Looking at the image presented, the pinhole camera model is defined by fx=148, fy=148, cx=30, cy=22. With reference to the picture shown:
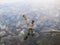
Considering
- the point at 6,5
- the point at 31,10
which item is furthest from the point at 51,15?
the point at 6,5

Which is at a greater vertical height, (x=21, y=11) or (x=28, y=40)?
(x=21, y=11)

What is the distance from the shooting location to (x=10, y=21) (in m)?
1.20

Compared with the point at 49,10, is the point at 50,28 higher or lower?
lower

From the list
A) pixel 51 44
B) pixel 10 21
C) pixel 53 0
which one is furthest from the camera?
pixel 53 0

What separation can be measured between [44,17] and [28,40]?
0.81ft

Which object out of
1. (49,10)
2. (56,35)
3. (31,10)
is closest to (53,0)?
(49,10)

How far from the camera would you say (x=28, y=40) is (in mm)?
1106

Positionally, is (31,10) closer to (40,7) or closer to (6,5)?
(40,7)

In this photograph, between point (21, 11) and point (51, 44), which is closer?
point (51, 44)

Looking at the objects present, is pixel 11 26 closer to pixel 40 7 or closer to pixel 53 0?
pixel 40 7

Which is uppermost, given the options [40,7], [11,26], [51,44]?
[40,7]

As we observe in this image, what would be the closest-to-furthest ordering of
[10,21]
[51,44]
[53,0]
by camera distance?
[51,44] → [10,21] → [53,0]

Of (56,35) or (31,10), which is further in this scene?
(31,10)

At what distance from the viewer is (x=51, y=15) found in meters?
1.25
